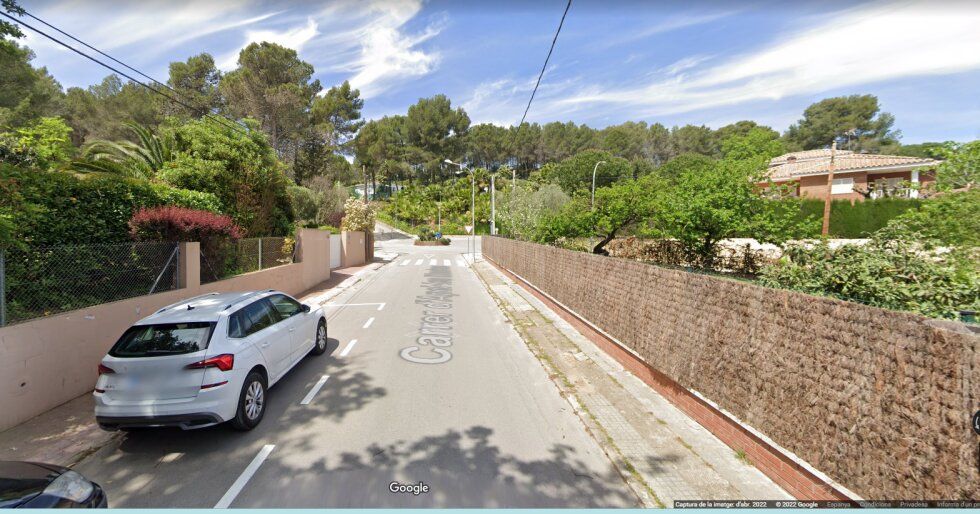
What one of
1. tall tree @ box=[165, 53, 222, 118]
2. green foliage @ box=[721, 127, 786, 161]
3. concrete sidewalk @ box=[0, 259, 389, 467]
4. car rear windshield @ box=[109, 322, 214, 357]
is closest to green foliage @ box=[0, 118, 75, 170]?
concrete sidewalk @ box=[0, 259, 389, 467]

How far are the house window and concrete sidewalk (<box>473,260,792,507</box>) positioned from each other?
1508 inches

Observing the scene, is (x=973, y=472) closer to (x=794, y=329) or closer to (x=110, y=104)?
(x=794, y=329)

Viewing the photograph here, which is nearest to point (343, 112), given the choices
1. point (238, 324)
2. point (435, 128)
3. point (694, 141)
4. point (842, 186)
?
point (435, 128)

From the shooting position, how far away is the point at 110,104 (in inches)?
1275

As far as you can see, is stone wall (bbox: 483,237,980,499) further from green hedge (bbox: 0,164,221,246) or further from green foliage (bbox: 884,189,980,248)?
green hedge (bbox: 0,164,221,246)

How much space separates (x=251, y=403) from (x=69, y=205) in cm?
518

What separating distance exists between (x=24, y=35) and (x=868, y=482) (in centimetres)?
1135

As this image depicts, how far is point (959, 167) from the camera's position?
5.67 m

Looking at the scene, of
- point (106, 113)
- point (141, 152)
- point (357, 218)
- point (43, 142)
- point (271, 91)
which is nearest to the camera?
point (43, 142)

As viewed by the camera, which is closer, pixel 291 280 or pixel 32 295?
pixel 32 295

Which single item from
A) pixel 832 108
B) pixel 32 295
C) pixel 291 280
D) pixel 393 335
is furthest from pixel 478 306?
pixel 832 108

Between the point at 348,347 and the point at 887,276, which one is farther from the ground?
the point at 887,276

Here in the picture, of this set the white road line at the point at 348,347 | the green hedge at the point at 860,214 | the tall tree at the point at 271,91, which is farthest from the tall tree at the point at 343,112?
the green hedge at the point at 860,214

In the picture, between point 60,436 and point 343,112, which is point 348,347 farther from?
point 343,112
